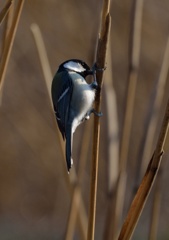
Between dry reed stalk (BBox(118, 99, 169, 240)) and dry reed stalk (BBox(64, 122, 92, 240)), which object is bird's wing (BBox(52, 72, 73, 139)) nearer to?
dry reed stalk (BBox(64, 122, 92, 240))

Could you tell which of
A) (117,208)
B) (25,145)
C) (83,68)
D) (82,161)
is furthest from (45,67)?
(25,145)

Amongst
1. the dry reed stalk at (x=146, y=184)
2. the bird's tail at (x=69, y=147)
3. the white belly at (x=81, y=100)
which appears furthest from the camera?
the white belly at (x=81, y=100)

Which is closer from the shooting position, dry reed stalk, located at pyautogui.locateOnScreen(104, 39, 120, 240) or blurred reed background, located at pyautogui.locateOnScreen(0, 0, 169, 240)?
dry reed stalk, located at pyautogui.locateOnScreen(104, 39, 120, 240)

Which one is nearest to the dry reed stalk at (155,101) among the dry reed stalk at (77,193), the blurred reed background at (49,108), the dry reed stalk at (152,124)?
the dry reed stalk at (152,124)

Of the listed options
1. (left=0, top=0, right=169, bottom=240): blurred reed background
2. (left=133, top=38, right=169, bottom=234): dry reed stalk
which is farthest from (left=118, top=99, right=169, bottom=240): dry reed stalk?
(left=0, top=0, right=169, bottom=240): blurred reed background

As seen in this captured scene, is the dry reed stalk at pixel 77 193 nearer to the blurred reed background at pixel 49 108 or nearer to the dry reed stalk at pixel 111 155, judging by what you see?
the dry reed stalk at pixel 111 155

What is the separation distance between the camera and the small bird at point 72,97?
1249 mm

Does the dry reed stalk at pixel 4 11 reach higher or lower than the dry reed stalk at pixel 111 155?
higher

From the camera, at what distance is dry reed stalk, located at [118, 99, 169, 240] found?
95 centimetres

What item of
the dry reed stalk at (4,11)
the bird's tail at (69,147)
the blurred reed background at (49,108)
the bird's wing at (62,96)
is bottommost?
the blurred reed background at (49,108)

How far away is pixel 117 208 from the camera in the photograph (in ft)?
4.15

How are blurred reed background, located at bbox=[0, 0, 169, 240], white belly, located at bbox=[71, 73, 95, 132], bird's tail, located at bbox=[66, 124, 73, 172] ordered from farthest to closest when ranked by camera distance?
blurred reed background, located at bbox=[0, 0, 169, 240]
white belly, located at bbox=[71, 73, 95, 132]
bird's tail, located at bbox=[66, 124, 73, 172]

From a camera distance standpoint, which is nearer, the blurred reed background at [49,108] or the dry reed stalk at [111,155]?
the dry reed stalk at [111,155]

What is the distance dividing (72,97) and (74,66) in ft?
0.30
